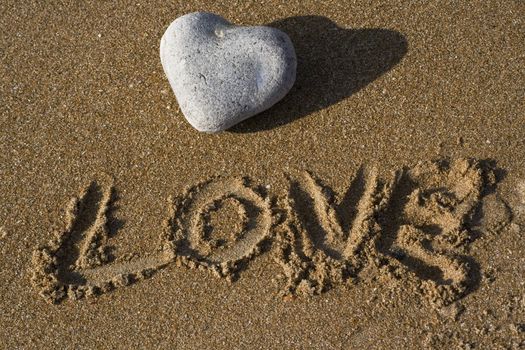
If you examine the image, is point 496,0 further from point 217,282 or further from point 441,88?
point 217,282

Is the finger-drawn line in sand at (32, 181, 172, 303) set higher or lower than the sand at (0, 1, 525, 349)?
lower

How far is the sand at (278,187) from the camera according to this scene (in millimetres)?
3162

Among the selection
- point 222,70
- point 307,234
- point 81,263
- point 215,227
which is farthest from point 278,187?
point 81,263

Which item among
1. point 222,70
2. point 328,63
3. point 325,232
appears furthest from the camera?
point 328,63

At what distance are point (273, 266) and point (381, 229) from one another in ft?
2.24

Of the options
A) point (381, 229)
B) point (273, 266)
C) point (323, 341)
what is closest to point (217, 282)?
point (273, 266)

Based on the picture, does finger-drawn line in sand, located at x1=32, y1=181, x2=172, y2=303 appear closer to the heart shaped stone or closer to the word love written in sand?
the word love written in sand

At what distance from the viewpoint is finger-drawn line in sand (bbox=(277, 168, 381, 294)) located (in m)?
3.16

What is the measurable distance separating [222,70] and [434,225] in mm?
1568

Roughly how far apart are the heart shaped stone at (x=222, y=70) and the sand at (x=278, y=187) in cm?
23

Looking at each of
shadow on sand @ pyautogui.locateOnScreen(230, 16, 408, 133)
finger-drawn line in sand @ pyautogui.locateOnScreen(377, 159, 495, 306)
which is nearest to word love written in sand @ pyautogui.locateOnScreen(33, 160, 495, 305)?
finger-drawn line in sand @ pyautogui.locateOnScreen(377, 159, 495, 306)

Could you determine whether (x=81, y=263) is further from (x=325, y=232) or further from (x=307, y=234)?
(x=325, y=232)

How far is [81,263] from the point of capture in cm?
321

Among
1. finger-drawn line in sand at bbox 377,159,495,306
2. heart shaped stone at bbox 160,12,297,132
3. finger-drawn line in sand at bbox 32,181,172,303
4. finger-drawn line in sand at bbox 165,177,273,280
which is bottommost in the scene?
finger-drawn line in sand at bbox 32,181,172,303
